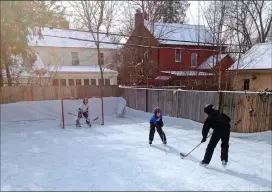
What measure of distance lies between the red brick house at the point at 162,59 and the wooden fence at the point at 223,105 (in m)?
5.72

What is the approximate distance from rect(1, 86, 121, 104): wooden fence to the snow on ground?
12.3 ft

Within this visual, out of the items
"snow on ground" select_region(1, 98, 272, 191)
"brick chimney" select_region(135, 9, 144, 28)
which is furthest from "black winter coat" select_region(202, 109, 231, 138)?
"brick chimney" select_region(135, 9, 144, 28)

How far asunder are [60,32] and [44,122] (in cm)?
1548

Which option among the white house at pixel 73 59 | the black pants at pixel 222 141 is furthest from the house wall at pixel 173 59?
the black pants at pixel 222 141

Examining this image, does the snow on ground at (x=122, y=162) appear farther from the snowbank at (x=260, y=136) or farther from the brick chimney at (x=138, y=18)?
the brick chimney at (x=138, y=18)

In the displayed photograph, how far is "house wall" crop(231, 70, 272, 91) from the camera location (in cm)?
1403

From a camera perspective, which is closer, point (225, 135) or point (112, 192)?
point (112, 192)

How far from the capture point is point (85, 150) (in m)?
6.54

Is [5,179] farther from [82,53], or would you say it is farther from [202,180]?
[82,53]

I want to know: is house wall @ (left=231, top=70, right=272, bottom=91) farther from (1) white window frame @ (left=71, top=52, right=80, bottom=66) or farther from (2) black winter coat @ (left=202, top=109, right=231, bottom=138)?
(1) white window frame @ (left=71, top=52, right=80, bottom=66)

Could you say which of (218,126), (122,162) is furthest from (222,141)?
(122,162)

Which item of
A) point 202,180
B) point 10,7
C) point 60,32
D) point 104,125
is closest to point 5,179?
point 10,7

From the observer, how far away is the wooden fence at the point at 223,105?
7.23 m

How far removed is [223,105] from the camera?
320 inches
